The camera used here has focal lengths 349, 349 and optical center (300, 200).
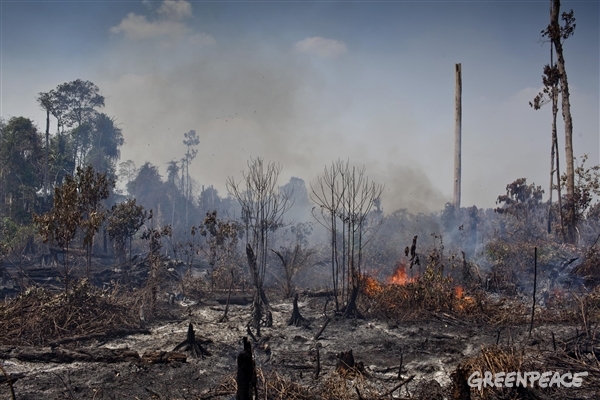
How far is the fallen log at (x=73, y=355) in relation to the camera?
793cm

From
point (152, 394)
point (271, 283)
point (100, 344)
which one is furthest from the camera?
point (271, 283)

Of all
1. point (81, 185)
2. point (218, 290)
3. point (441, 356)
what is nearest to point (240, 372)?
point (441, 356)

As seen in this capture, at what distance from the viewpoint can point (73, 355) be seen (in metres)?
8.06

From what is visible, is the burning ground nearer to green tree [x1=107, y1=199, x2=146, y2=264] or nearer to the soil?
the soil

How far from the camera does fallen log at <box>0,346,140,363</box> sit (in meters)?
7.93

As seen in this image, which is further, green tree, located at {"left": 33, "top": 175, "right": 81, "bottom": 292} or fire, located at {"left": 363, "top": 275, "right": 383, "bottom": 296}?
fire, located at {"left": 363, "top": 275, "right": 383, "bottom": 296}

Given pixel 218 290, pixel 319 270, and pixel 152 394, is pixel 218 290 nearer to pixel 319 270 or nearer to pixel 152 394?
pixel 319 270

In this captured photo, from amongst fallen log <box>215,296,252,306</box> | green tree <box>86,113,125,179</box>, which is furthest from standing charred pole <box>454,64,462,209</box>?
green tree <box>86,113,125,179</box>

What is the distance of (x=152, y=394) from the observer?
637 centimetres

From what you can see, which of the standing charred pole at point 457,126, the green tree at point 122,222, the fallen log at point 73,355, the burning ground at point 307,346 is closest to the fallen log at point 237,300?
the burning ground at point 307,346

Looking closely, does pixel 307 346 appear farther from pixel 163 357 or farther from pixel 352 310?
Answer: pixel 163 357

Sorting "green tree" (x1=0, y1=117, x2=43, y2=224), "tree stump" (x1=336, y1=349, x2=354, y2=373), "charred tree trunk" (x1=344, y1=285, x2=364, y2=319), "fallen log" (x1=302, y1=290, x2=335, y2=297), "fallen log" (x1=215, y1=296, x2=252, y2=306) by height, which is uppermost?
"green tree" (x1=0, y1=117, x2=43, y2=224)

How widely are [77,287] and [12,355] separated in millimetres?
2626

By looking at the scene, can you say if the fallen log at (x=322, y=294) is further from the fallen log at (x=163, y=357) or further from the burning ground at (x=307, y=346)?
the fallen log at (x=163, y=357)
